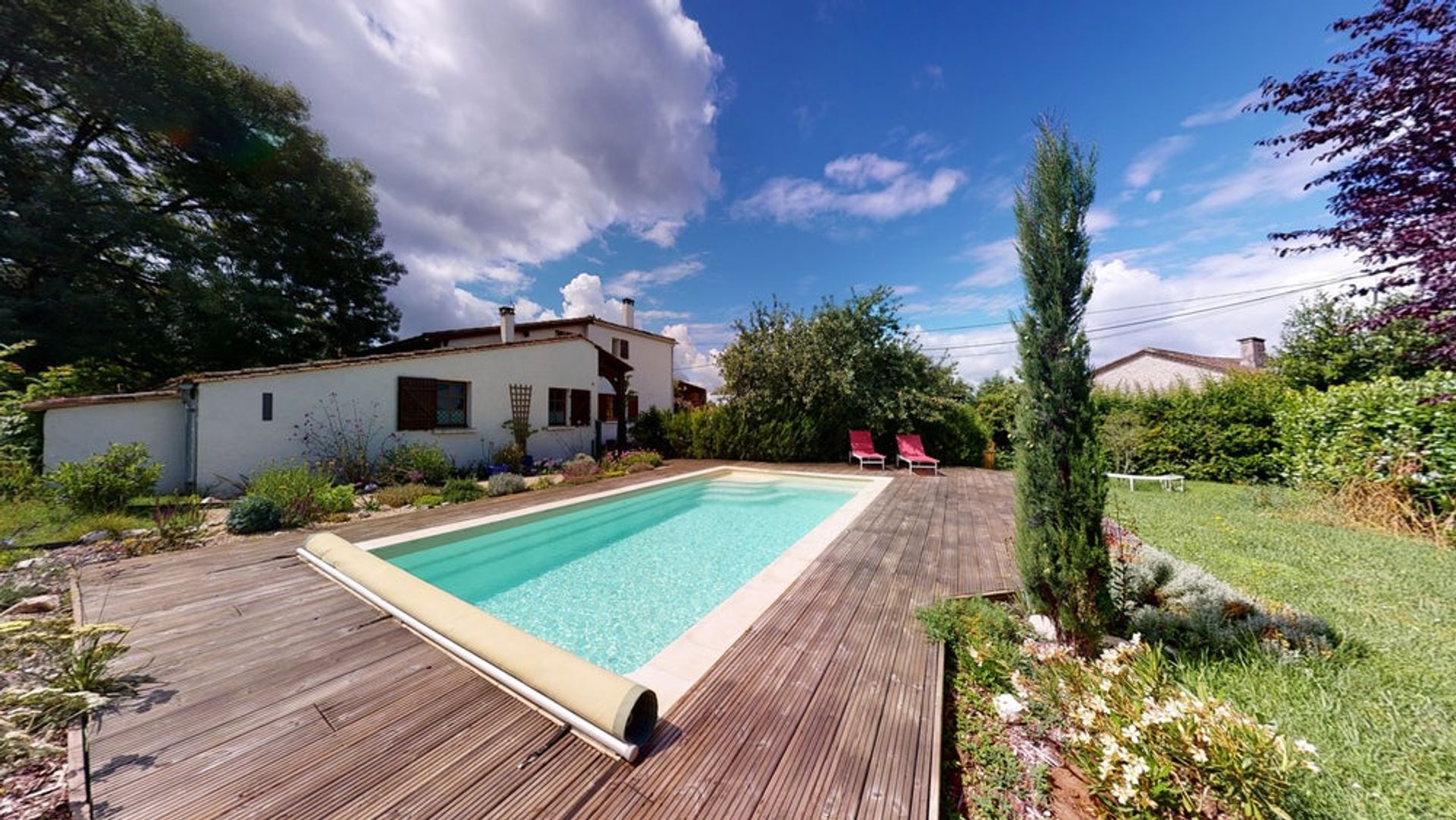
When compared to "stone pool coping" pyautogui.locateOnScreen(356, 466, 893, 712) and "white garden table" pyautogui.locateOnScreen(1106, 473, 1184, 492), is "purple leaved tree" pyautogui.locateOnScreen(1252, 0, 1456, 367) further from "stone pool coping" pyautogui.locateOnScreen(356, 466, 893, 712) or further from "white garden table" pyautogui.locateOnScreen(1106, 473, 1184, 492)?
"stone pool coping" pyautogui.locateOnScreen(356, 466, 893, 712)

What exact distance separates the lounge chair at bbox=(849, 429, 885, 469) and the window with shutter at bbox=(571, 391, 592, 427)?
835 centimetres

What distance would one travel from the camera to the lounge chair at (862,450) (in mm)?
11414

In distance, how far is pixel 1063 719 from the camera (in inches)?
84.4

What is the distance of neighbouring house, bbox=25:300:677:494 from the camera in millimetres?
6859

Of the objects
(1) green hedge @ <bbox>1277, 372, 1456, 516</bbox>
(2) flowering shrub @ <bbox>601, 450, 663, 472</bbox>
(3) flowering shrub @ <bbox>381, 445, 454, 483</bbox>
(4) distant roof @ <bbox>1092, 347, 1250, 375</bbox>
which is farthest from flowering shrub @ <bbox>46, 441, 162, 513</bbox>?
(4) distant roof @ <bbox>1092, 347, 1250, 375</bbox>

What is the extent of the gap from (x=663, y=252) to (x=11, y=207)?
1534cm

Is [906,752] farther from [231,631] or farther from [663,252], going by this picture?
[663,252]

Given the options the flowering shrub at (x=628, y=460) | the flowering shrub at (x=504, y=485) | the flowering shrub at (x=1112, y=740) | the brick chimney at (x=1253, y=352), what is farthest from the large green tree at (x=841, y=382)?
the brick chimney at (x=1253, y=352)

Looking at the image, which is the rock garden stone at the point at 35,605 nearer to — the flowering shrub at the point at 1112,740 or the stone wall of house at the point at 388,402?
the stone wall of house at the point at 388,402

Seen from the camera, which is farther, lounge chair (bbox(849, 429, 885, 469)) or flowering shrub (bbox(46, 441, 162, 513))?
lounge chair (bbox(849, 429, 885, 469))

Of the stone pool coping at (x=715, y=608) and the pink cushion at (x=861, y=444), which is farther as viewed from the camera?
the pink cushion at (x=861, y=444)

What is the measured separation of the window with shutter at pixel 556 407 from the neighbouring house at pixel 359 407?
0.11 feet

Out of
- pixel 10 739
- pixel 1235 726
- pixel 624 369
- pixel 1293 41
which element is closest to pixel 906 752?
pixel 1235 726

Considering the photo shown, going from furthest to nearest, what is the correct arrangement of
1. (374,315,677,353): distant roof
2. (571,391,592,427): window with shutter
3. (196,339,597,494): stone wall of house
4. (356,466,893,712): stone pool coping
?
(374,315,677,353): distant roof < (571,391,592,427): window with shutter < (196,339,597,494): stone wall of house < (356,466,893,712): stone pool coping
